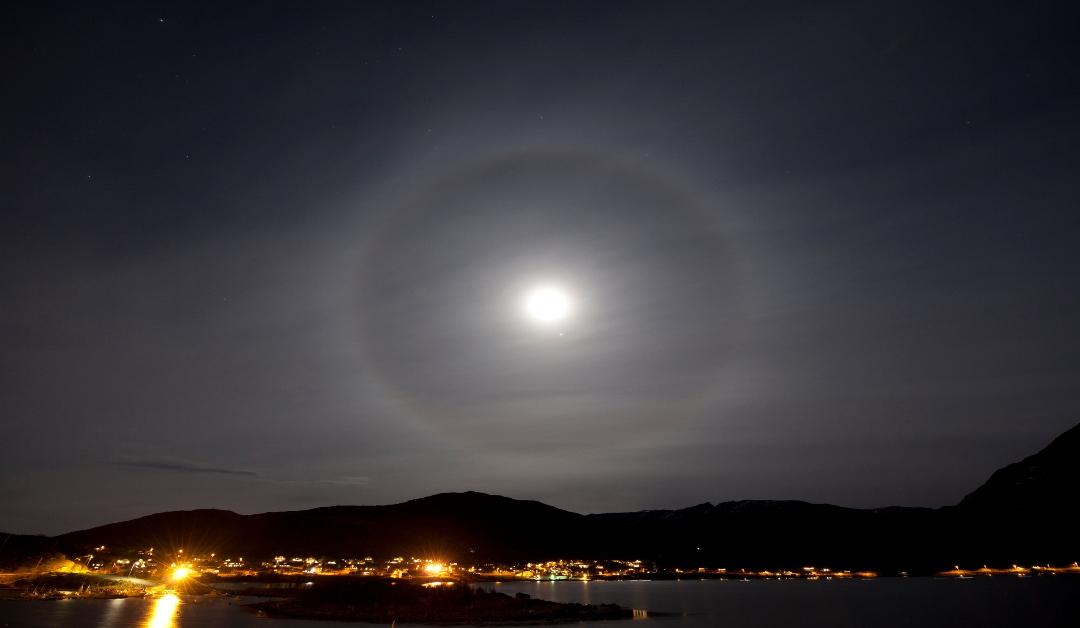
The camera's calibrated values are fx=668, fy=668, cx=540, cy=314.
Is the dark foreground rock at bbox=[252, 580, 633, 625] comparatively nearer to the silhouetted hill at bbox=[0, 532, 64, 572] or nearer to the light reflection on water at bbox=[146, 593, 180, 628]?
the light reflection on water at bbox=[146, 593, 180, 628]

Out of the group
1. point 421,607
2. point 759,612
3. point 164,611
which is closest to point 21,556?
point 164,611

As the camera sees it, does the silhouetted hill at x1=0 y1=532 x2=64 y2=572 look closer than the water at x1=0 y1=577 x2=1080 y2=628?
No

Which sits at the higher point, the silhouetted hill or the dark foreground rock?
the silhouetted hill

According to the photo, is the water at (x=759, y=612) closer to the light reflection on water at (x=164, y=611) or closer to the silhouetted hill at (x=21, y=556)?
the light reflection on water at (x=164, y=611)

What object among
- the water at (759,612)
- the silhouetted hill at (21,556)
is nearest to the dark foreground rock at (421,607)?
the water at (759,612)

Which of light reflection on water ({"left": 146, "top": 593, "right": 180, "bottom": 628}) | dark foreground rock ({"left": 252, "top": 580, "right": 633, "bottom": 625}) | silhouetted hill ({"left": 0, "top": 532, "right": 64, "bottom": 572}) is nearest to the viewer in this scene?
light reflection on water ({"left": 146, "top": 593, "right": 180, "bottom": 628})

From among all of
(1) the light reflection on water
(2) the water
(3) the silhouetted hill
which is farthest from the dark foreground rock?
(3) the silhouetted hill

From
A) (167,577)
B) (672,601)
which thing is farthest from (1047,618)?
(167,577)

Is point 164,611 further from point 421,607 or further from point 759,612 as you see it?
point 759,612

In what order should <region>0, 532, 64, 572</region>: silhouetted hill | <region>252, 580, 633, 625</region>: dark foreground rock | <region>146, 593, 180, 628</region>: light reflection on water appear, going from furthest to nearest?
<region>0, 532, 64, 572</region>: silhouetted hill → <region>252, 580, 633, 625</region>: dark foreground rock → <region>146, 593, 180, 628</region>: light reflection on water
